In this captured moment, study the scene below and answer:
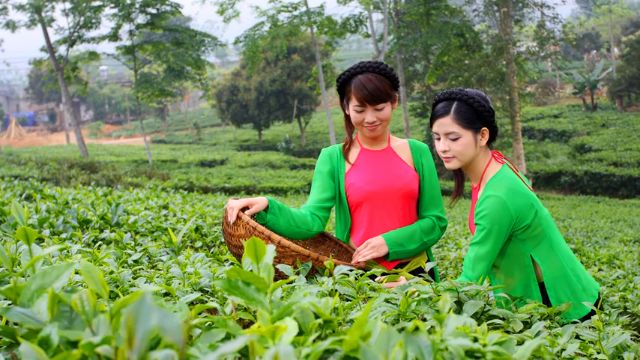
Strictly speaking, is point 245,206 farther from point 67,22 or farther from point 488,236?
point 67,22

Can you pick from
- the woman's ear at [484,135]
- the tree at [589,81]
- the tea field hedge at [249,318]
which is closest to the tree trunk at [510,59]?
the woman's ear at [484,135]

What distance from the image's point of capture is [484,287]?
1.07 metres

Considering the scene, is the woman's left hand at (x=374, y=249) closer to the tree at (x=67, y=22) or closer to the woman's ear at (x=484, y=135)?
the woman's ear at (x=484, y=135)

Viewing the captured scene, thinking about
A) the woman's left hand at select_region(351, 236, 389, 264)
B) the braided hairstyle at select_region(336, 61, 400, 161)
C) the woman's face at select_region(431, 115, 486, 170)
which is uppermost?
the braided hairstyle at select_region(336, 61, 400, 161)

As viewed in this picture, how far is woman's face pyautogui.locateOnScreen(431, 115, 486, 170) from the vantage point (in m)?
1.64

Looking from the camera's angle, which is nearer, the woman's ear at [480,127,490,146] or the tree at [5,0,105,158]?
the woman's ear at [480,127,490,146]

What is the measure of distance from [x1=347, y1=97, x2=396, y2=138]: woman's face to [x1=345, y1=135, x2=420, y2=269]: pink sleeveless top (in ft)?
0.29

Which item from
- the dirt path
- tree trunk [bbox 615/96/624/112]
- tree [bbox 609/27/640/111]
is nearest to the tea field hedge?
tree [bbox 609/27/640/111]

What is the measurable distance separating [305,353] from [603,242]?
6234 millimetres

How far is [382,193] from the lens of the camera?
1.89 m

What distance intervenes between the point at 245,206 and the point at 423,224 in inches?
20.7

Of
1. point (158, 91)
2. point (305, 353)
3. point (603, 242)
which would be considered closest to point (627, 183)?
point (603, 242)

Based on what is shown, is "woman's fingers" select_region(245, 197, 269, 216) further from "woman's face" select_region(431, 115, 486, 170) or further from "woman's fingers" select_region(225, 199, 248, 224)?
"woman's face" select_region(431, 115, 486, 170)

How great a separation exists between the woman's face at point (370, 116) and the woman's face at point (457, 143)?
9.8 inches
